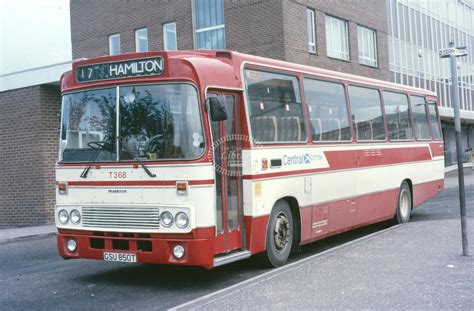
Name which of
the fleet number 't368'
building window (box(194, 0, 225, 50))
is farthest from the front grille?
building window (box(194, 0, 225, 50))

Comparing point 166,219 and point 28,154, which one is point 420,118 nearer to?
point 166,219

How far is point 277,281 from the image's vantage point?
7.29m

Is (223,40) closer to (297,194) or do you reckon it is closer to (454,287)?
(297,194)

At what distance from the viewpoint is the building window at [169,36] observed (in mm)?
25531

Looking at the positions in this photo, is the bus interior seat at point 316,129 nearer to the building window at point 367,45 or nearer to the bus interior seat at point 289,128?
the bus interior seat at point 289,128

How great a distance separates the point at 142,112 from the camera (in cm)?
743

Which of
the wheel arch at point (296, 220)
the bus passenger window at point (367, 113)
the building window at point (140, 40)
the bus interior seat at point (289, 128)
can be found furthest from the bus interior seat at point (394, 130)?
the building window at point (140, 40)

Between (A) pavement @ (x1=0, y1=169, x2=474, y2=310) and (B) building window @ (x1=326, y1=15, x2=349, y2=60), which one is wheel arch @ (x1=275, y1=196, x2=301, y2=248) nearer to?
(A) pavement @ (x1=0, y1=169, x2=474, y2=310)

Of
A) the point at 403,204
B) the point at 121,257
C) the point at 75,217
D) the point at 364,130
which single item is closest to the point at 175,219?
the point at 121,257

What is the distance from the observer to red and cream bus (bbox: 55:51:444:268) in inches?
282

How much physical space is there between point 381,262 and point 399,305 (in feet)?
7.19

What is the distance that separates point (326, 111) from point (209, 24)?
49.2 ft

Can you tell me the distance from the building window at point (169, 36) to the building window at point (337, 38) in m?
6.41

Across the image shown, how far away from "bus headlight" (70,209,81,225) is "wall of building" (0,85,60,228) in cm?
809
